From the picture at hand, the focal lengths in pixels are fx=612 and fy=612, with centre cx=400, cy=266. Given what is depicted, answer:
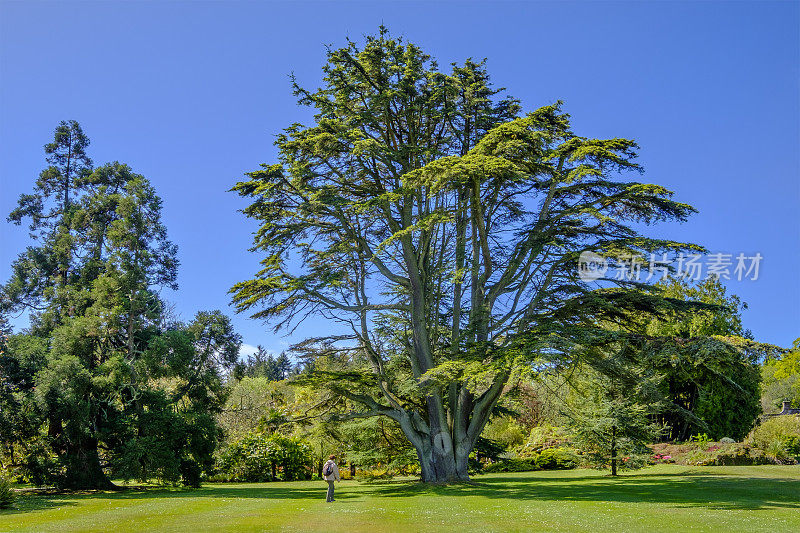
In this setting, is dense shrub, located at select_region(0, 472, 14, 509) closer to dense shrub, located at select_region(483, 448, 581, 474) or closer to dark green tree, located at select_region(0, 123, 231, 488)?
dark green tree, located at select_region(0, 123, 231, 488)

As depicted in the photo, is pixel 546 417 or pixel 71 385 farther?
pixel 546 417

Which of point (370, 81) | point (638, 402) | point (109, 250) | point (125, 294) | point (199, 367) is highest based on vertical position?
point (370, 81)

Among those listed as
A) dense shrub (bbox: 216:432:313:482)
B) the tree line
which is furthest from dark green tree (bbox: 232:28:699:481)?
dense shrub (bbox: 216:432:313:482)

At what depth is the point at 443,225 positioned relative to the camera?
85.3 ft

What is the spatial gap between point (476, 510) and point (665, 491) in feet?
23.4

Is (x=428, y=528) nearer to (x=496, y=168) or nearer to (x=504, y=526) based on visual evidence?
(x=504, y=526)

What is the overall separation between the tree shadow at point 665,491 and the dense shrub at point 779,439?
6.68m

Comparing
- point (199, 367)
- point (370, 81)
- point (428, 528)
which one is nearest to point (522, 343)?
point (428, 528)

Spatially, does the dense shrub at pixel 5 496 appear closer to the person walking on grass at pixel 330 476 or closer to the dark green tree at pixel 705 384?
the person walking on grass at pixel 330 476

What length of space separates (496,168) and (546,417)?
72.0ft

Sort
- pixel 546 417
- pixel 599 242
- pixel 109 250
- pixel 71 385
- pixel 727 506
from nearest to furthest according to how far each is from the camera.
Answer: pixel 727 506, pixel 599 242, pixel 71 385, pixel 109 250, pixel 546 417

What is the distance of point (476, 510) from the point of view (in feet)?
47.0

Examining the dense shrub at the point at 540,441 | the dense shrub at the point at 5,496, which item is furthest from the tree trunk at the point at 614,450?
the dense shrub at the point at 5,496

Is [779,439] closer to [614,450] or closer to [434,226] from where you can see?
[614,450]
